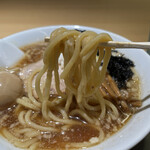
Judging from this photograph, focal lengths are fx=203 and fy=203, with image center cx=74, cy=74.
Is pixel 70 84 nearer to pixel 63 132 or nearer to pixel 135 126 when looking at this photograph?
pixel 63 132

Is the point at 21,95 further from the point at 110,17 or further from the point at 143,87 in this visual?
the point at 110,17

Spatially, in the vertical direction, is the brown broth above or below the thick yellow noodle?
below

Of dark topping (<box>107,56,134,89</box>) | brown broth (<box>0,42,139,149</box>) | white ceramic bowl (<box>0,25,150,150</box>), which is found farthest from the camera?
dark topping (<box>107,56,134,89</box>)

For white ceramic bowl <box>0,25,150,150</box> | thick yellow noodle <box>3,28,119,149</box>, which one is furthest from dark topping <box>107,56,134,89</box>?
thick yellow noodle <box>3,28,119,149</box>

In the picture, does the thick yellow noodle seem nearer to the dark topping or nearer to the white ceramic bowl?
the white ceramic bowl

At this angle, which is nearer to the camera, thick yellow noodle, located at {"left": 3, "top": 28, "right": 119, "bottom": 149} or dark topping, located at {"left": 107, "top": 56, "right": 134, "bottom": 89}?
thick yellow noodle, located at {"left": 3, "top": 28, "right": 119, "bottom": 149}

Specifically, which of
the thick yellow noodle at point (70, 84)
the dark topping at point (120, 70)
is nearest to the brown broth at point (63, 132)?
the thick yellow noodle at point (70, 84)
